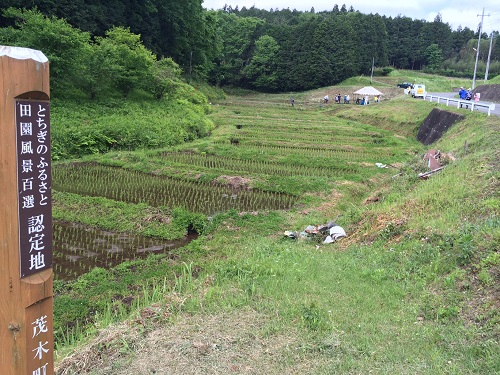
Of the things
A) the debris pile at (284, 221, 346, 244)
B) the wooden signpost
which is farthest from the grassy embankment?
the wooden signpost

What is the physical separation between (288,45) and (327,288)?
189ft

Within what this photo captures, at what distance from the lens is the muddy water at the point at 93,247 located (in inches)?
299

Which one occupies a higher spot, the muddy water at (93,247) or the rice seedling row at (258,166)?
the rice seedling row at (258,166)

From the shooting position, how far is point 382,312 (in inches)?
200

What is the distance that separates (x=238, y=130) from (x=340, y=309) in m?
20.7

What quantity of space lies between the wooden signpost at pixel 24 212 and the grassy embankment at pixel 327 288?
1.36m

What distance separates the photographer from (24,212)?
2.71m

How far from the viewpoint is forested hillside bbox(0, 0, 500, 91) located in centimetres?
3794

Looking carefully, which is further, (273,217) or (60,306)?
(273,217)

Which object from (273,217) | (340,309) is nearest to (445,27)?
(273,217)

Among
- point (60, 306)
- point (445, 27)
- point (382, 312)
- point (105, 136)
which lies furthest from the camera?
point (445, 27)

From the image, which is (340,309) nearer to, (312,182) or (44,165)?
(44,165)

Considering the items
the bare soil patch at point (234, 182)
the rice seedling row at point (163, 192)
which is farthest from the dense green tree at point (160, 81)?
the bare soil patch at point (234, 182)

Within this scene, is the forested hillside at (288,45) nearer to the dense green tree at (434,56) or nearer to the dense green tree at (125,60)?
the dense green tree at (434,56)
